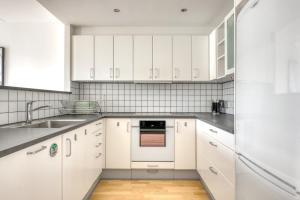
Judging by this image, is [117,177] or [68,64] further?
[68,64]

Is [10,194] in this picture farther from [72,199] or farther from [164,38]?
[164,38]

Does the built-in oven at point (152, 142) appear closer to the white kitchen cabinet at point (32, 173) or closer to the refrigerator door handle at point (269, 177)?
the white kitchen cabinet at point (32, 173)

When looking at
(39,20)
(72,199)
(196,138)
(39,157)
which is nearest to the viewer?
(39,157)

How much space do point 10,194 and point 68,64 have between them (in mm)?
2475

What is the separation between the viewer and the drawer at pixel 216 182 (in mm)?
1630

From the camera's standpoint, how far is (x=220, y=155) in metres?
1.85

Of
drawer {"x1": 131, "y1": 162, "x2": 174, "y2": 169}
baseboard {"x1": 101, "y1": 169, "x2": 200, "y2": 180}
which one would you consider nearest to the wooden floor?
baseboard {"x1": 101, "y1": 169, "x2": 200, "y2": 180}

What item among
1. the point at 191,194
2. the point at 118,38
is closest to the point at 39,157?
the point at 191,194

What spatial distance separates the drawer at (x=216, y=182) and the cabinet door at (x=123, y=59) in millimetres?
1617

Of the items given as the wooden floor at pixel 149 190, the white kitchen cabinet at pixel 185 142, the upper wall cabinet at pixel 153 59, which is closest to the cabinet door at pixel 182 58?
the upper wall cabinet at pixel 153 59

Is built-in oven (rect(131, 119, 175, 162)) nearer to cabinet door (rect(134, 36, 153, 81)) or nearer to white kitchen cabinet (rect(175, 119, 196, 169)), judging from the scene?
white kitchen cabinet (rect(175, 119, 196, 169))

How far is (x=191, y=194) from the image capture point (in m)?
2.45

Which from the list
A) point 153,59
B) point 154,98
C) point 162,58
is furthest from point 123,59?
point 154,98

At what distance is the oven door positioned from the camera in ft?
9.39
